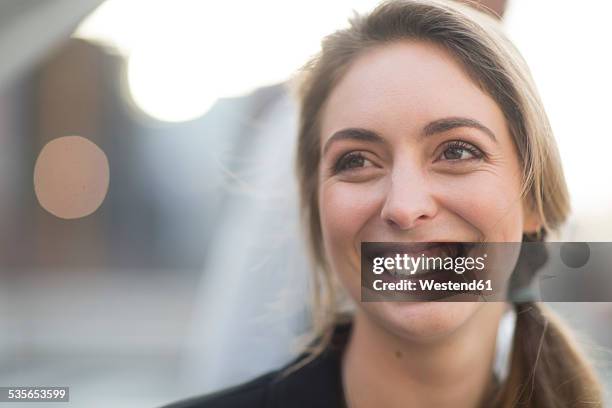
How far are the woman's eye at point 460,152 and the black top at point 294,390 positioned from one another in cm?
42

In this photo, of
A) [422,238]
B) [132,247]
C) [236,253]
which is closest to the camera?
[422,238]

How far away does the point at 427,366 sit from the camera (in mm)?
1031

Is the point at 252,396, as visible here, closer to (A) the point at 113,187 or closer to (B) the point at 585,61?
(A) the point at 113,187

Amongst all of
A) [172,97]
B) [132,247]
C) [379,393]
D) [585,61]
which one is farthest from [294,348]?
[585,61]

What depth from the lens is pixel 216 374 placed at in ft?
4.50

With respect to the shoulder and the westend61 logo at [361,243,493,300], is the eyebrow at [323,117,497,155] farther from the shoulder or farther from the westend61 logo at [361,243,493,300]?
the shoulder

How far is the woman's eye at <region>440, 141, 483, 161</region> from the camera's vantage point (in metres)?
0.96

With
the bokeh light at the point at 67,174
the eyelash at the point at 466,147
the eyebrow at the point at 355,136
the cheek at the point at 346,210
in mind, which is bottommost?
the cheek at the point at 346,210

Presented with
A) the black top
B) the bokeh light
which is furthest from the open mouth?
the bokeh light

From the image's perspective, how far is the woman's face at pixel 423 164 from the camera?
95 centimetres

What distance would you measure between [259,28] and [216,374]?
0.75m

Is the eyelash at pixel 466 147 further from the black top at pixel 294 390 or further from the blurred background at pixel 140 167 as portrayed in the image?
the black top at pixel 294 390

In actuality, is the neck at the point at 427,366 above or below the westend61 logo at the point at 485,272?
below

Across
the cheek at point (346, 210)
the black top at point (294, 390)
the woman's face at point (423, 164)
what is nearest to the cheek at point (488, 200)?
the woman's face at point (423, 164)
